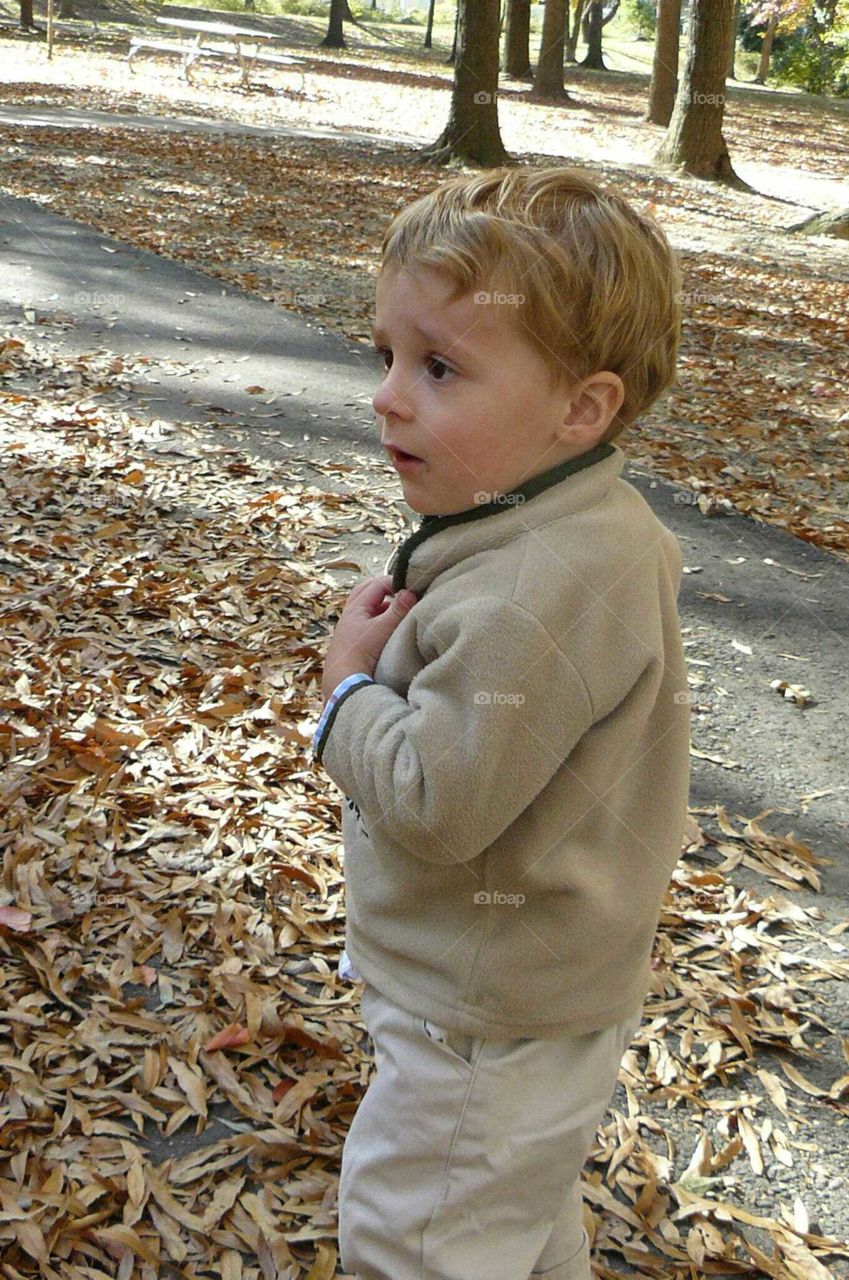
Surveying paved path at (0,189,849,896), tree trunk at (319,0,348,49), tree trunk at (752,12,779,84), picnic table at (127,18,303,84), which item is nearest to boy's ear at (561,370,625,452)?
paved path at (0,189,849,896)

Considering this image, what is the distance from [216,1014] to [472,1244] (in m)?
Result: 1.38

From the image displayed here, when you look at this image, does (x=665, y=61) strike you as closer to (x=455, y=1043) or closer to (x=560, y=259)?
(x=560, y=259)

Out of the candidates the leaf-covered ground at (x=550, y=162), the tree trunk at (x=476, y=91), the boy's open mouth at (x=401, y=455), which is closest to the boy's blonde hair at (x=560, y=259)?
the boy's open mouth at (x=401, y=455)

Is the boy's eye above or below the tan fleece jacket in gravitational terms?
above

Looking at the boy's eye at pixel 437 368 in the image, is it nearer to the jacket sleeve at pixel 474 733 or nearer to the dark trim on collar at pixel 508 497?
the dark trim on collar at pixel 508 497

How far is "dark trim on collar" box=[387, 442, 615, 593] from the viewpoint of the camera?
5.50 ft

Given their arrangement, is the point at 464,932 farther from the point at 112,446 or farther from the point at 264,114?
the point at 264,114

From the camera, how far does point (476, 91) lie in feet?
51.5

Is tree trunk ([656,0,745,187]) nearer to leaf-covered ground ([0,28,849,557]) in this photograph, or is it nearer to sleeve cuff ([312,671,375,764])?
leaf-covered ground ([0,28,849,557])

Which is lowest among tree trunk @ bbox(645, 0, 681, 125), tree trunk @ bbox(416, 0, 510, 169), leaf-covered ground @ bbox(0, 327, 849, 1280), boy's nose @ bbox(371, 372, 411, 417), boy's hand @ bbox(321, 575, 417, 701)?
leaf-covered ground @ bbox(0, 327, 849, 1280)

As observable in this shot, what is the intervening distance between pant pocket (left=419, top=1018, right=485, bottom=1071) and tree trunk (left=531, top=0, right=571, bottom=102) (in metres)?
29.7

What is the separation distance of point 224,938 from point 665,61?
77.2 feet

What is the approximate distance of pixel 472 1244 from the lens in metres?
1.76

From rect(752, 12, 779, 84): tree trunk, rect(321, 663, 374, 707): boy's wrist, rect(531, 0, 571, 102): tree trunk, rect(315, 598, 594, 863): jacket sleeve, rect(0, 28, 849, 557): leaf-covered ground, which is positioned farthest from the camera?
rect(752, 12, 779, 84): tree trunk
